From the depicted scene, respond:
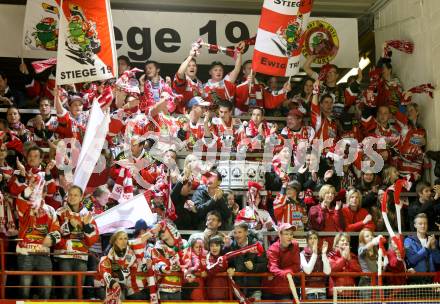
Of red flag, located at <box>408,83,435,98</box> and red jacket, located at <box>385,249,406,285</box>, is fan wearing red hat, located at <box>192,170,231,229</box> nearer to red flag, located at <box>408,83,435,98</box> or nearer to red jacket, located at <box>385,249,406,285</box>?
red jacket, located at <box>385,249,406,285</box>

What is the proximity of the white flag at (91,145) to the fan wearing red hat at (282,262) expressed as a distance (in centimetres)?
242

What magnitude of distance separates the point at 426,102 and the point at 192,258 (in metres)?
5.87

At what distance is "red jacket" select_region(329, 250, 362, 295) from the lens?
11.2m

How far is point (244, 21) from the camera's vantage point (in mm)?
15836

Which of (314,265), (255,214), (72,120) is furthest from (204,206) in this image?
(72,120)

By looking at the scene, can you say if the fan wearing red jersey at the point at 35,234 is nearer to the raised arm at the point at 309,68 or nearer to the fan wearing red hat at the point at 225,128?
the fan wearing red hat at the point at 225,128

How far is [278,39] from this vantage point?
1373 cm

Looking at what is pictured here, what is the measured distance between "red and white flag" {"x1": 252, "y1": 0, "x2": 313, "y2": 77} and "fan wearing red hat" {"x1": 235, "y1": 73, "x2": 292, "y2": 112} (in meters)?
0.59

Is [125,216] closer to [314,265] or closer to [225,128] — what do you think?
[314,265]

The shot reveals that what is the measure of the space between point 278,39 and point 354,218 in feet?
9.88

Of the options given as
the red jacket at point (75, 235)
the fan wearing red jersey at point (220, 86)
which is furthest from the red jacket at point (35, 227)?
the fan wearing red jersey at point (220, 86)

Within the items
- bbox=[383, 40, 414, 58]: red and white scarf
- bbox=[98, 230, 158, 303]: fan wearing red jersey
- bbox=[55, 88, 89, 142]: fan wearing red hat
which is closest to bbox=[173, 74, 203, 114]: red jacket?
bbox=[55, 88, 89, 142]: fan wearing red hat

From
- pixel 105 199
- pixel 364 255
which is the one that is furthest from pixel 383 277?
pixel 105 199

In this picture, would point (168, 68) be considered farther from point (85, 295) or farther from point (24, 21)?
point (85, 295)
